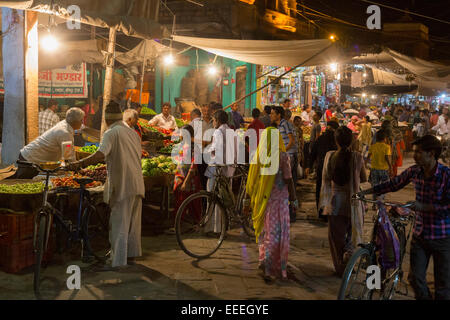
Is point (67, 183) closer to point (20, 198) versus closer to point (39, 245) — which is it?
point (20, 198)

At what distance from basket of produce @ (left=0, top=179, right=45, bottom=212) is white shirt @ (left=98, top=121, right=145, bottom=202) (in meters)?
0.90

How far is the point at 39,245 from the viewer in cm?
555

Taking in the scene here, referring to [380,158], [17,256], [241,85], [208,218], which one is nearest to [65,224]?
[17,256]

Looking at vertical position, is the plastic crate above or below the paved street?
above

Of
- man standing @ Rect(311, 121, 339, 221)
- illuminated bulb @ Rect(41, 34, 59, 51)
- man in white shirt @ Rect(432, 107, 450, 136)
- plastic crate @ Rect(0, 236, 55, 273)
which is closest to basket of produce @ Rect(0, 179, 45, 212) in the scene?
plastic crate @ Rect(0, 236, 55, 273)

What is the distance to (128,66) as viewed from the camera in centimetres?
1659

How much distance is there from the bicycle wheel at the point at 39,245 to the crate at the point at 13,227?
50cm

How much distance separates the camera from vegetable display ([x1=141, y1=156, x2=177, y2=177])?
858 centimetres

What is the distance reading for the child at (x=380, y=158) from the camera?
33.8 feet

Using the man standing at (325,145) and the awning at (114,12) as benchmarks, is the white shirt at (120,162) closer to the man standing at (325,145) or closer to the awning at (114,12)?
the awning at (114,12)

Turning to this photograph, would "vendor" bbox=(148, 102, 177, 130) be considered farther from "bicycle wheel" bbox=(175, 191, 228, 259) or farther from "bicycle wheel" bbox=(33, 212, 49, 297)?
"bicycle wheel" bbox=(33, 212, 49, 297)

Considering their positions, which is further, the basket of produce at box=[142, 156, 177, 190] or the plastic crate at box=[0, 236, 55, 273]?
the basket of produce at box=[142, 156, 177, 190]

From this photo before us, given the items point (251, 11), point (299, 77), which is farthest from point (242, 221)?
point (299, 77)

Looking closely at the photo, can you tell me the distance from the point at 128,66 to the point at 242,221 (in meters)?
10.2
